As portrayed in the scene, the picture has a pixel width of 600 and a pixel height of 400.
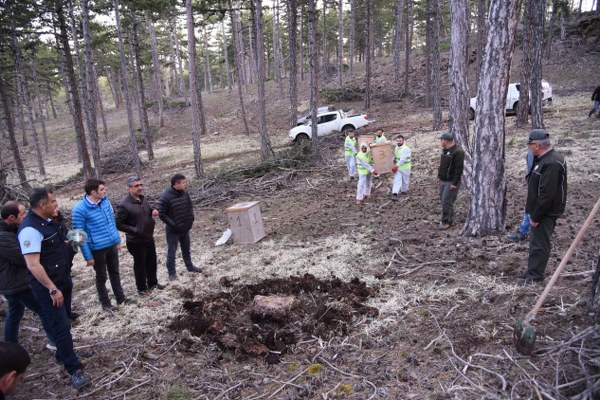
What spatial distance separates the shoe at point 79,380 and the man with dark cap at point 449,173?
6384 millimetres

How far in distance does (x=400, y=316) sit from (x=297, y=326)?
4.19 ft

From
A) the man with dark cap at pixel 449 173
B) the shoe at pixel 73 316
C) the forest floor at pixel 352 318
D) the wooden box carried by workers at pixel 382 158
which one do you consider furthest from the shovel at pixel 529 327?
the wooden box carried by workers at pixel 382 158

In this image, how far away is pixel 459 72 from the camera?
945 cm

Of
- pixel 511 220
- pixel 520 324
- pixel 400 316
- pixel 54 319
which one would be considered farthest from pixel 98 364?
pixel 511 220

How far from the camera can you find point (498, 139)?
6492 mm

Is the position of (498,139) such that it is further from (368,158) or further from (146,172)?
(146,172)

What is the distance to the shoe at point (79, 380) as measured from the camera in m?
4.02

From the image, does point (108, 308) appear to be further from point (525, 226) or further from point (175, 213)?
point (525, 226)

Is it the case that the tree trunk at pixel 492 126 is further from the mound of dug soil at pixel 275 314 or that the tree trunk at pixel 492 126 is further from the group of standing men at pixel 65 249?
the group of standing men at pixel 65 249

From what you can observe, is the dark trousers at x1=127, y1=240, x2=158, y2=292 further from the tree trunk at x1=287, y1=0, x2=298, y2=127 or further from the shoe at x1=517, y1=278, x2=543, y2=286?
the tree trunk at x1=287, y1=0, x2=298, y2=127

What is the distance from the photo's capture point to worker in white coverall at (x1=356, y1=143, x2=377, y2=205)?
10008mm

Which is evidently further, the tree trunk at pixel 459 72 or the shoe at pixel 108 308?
the tree trunk at pixel 459 72

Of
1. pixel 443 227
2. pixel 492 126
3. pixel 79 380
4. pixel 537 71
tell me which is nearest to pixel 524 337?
pixel 492 126

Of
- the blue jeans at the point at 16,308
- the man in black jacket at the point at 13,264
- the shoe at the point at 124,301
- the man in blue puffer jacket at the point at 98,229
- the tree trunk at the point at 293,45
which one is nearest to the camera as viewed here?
the man in black jacket at the point at 13,264
